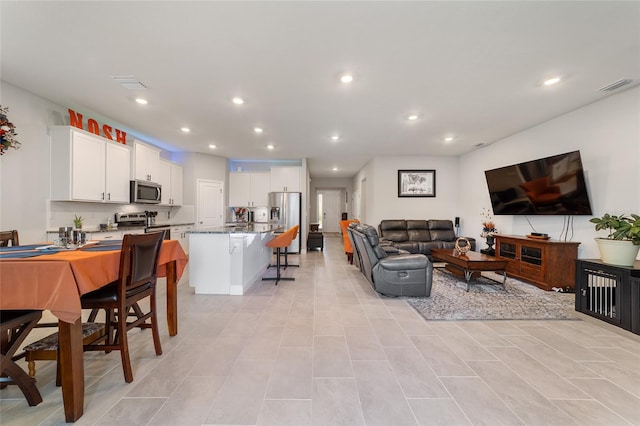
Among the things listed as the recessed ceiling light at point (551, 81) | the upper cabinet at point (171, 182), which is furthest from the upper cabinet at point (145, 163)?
the recessed ceiling light at point (551, 81)

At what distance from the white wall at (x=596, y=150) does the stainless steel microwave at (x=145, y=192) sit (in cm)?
717

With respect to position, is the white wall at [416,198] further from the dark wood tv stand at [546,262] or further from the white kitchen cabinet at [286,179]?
the dark wood tv stand at [546,262]

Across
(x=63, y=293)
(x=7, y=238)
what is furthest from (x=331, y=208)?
(x=63, y=293)

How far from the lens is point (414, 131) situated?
15.1ft

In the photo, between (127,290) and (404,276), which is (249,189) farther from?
(127,290)

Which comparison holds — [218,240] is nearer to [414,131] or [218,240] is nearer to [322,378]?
[322,378]

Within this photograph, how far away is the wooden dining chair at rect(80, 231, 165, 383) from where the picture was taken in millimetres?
1604

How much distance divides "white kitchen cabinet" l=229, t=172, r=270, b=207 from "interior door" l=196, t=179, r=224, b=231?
42cm

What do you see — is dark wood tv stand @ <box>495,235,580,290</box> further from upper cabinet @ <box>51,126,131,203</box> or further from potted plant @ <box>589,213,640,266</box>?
upper cabinet @ <box>51,126,131,203</box>

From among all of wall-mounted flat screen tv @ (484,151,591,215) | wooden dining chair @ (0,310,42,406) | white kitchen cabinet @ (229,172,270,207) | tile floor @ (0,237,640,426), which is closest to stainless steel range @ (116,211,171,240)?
white kitchen cabinet @ (229,172,270,207)

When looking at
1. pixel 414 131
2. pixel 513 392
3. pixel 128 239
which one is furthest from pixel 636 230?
pixel 128 239

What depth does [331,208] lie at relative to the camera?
12359mm

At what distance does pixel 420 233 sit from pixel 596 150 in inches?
125

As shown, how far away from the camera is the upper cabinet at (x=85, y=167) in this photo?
3363mm
